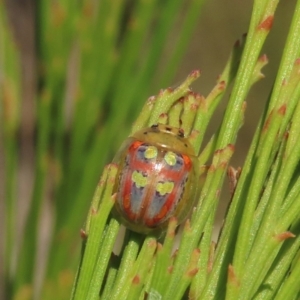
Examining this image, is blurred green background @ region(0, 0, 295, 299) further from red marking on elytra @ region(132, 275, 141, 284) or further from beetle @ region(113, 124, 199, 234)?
red marking on elytra @ region(132, 275, 141, 284)

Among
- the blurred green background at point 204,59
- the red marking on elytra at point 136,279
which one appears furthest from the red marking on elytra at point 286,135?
the blurred green background at point 204,59

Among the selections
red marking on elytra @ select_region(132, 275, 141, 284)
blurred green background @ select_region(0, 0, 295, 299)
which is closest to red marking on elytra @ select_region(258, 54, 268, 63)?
red marking on elytra @ select_region(132, 275, 141, 284)

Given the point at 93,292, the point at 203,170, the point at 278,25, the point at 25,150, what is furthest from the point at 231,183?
the point at 278,25

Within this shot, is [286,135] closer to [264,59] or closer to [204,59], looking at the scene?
→ [264,59]

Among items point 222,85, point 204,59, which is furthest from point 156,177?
point 204,59

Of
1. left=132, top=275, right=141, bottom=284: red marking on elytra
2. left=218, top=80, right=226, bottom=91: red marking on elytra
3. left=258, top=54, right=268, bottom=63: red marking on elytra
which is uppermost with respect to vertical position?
left=258, top=54, right=268, bottom=63: red marking on elytra

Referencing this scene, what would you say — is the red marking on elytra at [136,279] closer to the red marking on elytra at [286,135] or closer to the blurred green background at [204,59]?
the red marking on elytra at [286,135]

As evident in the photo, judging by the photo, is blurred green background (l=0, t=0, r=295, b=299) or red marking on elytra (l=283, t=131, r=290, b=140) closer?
red marking on elytra (l=283, t=131, r=290, b=140)

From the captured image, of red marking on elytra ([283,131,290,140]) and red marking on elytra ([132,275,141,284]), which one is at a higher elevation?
red marking on elytra ([283,131,290,140])
